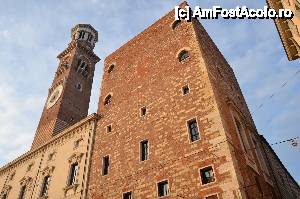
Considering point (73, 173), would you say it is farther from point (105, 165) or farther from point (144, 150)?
point (144, 150)

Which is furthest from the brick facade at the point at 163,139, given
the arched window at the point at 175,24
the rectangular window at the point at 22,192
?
the rectangular window at the point at 22,192

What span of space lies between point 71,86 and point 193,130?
949 inches

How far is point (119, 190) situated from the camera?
1559 cm

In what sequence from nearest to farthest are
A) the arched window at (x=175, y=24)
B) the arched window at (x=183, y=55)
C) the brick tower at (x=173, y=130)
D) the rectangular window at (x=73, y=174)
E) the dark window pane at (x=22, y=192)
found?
the brick tower at (x=173, y=130), the arched window at (x=183, y=55), the rectangular window at (x=73, y=174), the arched window at (x=175, y=24), the dark window pane at (x=22, y=192)

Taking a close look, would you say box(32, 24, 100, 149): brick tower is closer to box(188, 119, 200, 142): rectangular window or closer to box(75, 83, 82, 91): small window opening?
box(75, 83, 82, 91): small window opening

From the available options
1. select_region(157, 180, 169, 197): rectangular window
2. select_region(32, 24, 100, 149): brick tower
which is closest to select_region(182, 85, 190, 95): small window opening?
select_region(157, 180, 169, 197): rectangular window

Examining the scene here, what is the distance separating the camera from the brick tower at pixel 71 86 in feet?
104

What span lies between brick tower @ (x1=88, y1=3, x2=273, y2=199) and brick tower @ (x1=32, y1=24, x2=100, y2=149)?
38.8 ft

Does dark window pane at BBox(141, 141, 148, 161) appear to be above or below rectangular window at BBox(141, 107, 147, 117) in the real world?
below

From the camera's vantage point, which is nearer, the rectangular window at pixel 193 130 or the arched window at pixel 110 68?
the rectangular window at pixel 193 130

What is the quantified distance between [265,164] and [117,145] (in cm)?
968

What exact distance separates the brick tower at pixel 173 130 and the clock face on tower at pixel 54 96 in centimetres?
1396

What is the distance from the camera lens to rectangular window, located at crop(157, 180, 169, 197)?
13642 mm

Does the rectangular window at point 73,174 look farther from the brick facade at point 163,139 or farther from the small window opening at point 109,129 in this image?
the small window opening at point 109,129
